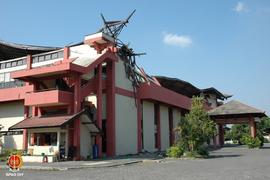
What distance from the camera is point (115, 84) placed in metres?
34.1

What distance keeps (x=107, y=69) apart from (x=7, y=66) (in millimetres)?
11399

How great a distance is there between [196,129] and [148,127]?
1211cm

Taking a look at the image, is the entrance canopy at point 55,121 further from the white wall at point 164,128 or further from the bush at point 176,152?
the white wall at point 164,128

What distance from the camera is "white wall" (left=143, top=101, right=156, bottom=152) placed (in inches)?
1567

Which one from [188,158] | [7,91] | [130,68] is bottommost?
[188,158]

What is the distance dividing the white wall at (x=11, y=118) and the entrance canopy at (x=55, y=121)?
5.52 meters

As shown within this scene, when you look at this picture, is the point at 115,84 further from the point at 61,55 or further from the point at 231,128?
the point at 231,128

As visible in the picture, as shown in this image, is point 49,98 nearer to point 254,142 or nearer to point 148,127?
point 148,127

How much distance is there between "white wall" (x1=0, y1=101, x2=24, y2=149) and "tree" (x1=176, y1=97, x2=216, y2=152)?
51.1 ft

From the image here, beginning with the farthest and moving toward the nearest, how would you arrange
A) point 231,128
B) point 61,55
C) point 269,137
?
point 269,137 < point 231,128 < point 61,55

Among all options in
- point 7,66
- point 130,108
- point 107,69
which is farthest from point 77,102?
point 7,66

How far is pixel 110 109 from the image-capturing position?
108ft

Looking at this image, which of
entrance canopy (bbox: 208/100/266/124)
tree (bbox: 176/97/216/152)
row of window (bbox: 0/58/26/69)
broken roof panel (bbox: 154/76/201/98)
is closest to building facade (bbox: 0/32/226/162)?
row of window (bbox: 0/58/26/69)

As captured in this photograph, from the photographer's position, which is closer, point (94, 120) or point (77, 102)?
point (77, 102)
